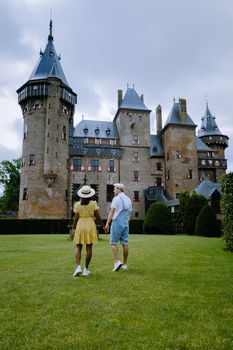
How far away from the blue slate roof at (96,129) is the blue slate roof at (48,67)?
24.2 feet

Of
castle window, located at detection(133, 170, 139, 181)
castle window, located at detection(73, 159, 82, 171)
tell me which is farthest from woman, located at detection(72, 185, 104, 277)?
castle window, located at detection(133, 170, 139, 181)

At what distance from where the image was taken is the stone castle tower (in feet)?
132

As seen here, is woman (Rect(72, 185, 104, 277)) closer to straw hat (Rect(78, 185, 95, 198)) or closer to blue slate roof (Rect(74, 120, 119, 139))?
straw hat (Rect(78, 185, 95, 198))

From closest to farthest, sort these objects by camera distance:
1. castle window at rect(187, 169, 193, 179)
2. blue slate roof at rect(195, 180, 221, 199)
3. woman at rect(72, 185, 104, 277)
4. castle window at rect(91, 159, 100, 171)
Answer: woman at rect(72, 185, 104, 277) → blue slate roof at rect(195, 180, 221, 199) → castle window at rect(91, 159, 100, 171) → castle window at rect(187, 169, 193, 179)

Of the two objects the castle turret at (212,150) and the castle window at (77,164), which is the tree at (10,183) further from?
the castle turret at (212,150)

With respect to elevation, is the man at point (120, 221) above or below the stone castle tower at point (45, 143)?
below

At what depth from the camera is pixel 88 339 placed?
120 inches

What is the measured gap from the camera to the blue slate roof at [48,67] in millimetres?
43188

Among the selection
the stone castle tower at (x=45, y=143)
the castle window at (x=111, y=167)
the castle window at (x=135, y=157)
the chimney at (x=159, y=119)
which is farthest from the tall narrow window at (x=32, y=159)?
the chimney at (x=159, y=119)

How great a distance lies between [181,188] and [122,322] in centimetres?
4447

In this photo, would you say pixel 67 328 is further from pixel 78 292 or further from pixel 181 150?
pixel 181 150

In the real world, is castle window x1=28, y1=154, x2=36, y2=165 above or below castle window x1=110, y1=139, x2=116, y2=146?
below

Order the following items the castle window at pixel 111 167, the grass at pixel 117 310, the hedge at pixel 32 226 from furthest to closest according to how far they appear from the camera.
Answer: the castle window at pixel 111 167
the hedge at pixel 32 226
the grass at pixel 117 310

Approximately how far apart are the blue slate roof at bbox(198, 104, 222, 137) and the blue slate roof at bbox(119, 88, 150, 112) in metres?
13.9
